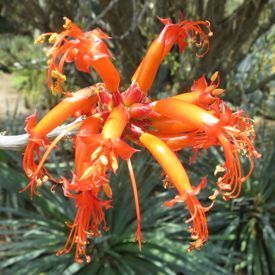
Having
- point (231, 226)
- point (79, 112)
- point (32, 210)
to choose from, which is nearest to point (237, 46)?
point (231, 226)

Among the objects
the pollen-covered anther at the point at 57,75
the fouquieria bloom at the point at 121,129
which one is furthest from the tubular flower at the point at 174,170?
the pollen-covered anther at the point at 57,75

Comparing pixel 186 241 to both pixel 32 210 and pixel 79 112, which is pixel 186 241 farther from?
pixel 79 112

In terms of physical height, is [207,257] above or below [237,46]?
below

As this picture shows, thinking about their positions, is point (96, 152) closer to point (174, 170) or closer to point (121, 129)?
point (121, 129)

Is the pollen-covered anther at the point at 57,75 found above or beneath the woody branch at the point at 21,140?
above

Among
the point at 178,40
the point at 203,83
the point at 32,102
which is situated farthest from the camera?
the point at 32,102

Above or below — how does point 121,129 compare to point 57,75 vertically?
Result: below

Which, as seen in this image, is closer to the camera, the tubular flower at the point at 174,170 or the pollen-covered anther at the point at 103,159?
the pollen-covered anther at the point at 103,159

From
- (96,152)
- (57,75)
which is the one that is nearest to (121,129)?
(96,152)

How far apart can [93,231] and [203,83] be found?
583 millimetres

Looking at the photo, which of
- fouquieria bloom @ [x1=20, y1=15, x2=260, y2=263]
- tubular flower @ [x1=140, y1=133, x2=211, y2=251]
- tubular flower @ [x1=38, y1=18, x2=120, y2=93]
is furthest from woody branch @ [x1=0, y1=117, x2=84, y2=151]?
tubular flower @ [x1=140, y1=133, x2=211, y2=251]

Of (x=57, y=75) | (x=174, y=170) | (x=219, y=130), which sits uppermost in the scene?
(x=57, y=75)

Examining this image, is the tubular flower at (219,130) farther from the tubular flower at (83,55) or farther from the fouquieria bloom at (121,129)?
the tubular flower at (83,55)

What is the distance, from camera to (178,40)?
195cm
